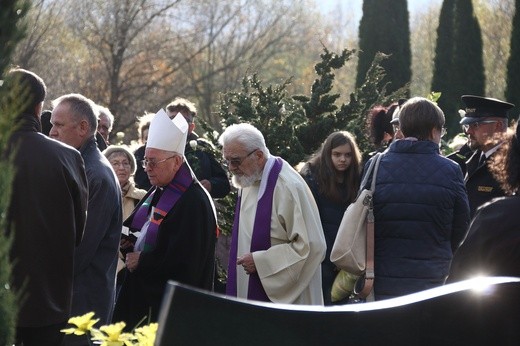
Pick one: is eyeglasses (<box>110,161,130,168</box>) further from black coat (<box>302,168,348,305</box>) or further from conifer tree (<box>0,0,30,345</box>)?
conifer tree (<box>0,0,30,345</box>)

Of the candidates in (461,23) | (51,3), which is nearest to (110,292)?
(51,3)

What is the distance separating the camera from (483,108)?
7980 millimetres

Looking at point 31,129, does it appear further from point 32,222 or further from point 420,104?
point 420,104

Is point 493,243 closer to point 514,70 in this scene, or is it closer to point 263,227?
point 263,227

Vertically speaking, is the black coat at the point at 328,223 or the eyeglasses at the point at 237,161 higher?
the eyeglasses at the point at 237,161

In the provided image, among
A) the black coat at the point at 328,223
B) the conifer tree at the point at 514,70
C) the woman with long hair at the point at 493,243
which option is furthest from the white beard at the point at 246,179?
the conifer tree at the point at 514,70

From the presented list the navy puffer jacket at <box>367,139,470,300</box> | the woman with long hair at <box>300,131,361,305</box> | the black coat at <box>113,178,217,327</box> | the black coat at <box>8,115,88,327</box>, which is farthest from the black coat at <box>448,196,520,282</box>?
the woman with long hair at <box>300,131,361,305</box>

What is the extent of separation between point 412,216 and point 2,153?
3721mm

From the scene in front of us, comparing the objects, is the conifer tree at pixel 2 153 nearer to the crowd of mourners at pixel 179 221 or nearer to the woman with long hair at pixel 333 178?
the crowd of mourners at pixel 179 221

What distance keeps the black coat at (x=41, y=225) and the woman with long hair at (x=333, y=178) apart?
2.99 metres

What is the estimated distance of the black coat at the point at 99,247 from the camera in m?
6.05

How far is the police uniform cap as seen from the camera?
26.0 feet

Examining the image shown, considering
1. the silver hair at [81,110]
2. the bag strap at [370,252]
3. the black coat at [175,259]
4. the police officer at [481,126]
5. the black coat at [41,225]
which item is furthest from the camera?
the police officer at [481,126]

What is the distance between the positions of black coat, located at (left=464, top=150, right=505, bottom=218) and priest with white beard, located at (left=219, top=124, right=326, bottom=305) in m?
1.29
